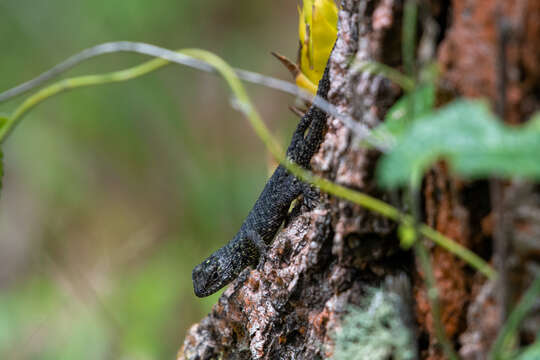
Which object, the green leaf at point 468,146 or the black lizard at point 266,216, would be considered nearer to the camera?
the green leaf at point 468,146

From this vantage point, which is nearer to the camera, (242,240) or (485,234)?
(485,234)

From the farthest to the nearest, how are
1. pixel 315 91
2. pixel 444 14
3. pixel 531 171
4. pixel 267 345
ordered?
pixel 315 91 → pixel 267 345 → pixel 444 14 → pixel 531 171

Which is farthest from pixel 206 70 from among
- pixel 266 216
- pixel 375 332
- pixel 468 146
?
pixel 266 216

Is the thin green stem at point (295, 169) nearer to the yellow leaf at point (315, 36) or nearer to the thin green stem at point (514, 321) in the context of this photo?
the thin green stem at point (514, 321)

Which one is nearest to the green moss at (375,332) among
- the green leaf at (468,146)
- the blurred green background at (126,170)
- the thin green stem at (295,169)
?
the thin green stem at (295,169)

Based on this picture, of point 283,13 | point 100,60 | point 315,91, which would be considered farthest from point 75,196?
point 315,91

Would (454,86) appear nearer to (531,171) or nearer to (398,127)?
(398,127)

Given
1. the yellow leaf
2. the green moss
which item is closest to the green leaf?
the green moss
